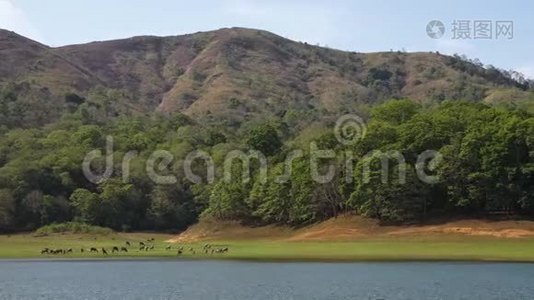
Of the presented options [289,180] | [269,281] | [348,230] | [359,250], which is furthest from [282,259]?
[289,180]

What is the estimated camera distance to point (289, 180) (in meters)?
99.2

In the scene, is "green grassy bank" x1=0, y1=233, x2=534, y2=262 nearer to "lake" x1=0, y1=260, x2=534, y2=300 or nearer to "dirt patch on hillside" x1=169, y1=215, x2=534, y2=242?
"dirt patch on hillside" x1=169, y1=215, x2=534, y2=242

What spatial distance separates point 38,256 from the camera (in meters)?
A: 71.6

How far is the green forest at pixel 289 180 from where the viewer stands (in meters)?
86.1

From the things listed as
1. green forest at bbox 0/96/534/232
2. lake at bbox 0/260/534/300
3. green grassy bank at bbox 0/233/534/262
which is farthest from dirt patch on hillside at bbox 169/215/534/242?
lake at bbox 0/260/534/300

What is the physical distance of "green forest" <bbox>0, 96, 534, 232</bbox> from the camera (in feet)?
283

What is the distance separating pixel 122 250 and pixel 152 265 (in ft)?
57.8

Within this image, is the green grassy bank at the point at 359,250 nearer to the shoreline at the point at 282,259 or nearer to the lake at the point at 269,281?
the shoreline at the point at 282,259

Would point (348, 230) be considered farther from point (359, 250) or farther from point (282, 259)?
point (282, 259)

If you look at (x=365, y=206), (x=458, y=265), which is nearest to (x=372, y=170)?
(x=365, y=206)

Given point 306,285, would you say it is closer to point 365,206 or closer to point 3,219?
point 365,206

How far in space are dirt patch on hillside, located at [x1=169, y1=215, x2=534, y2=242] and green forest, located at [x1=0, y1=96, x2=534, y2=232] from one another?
1861mm

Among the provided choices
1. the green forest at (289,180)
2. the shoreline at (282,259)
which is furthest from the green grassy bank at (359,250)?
the green forest at (289,180)

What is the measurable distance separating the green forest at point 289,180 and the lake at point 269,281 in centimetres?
3267
